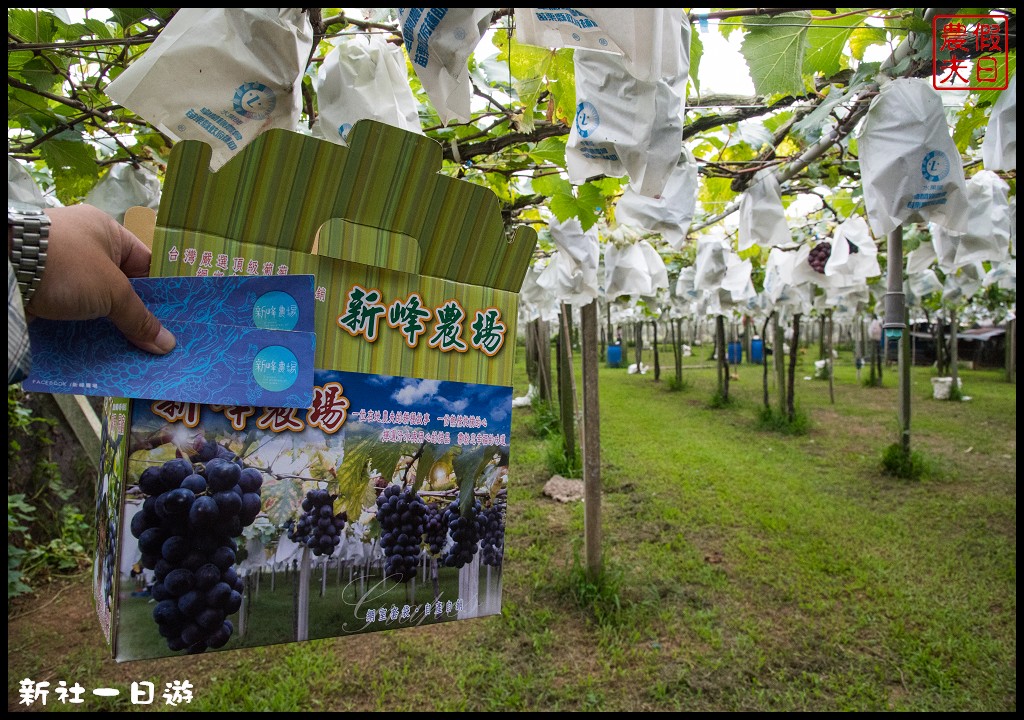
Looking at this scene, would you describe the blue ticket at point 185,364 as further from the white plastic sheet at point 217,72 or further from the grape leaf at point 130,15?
the grape leaf at point 130,15

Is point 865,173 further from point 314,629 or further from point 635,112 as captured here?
point 314,629

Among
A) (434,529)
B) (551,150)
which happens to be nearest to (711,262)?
(551,150)

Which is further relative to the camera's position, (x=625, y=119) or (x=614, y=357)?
(x=614, y=357)

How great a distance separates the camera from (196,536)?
60cm

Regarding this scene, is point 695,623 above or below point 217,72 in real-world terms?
below

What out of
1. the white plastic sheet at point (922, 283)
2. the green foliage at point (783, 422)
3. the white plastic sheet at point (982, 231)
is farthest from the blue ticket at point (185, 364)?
the green foliage at point (783, 422)

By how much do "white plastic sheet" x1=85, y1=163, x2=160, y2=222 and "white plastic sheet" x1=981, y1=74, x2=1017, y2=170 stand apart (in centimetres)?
219

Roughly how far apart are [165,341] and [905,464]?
264 inches

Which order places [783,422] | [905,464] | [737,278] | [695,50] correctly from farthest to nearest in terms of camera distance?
[783,422] → [905,464] → [737,278] → [695,50]

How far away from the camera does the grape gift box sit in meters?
0.59

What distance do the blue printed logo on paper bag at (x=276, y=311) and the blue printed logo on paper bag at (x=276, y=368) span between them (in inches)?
1.0

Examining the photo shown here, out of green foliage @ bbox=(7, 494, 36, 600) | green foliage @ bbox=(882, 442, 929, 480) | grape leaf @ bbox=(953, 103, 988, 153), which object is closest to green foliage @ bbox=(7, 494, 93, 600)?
green foliage @ bbox=(7, 494, 36, 600)

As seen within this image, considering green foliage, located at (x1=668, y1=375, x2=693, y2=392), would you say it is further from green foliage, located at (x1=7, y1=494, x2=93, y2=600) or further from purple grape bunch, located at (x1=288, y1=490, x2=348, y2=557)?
purple grape bunch, located at (x1=288, y1=490, x2=348, y2=557)

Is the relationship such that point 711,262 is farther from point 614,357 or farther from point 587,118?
point 614,357
